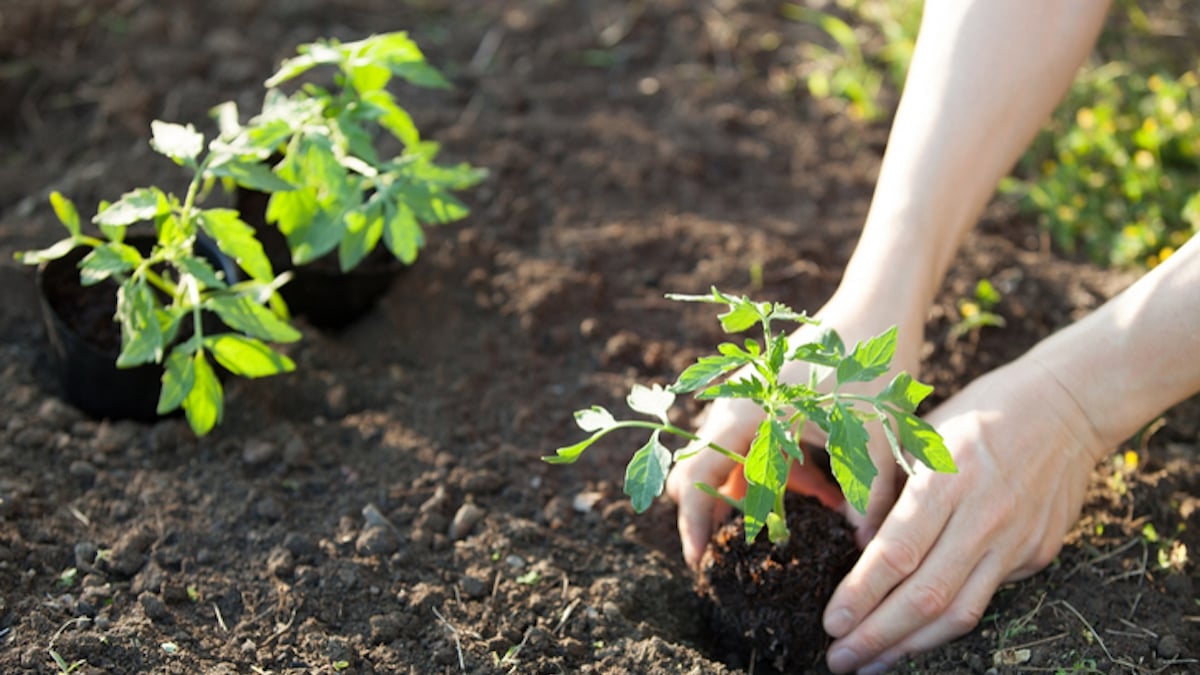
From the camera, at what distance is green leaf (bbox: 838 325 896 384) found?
1755 millimetres

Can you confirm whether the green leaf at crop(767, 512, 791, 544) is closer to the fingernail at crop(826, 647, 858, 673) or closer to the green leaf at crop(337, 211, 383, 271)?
the fingernail at crop(826, 647, 858, 673)

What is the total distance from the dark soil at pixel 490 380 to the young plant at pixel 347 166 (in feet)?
1.48

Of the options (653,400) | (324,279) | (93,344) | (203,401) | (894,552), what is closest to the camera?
(653,400)

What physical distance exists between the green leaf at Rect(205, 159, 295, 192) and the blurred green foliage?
1.97 metres

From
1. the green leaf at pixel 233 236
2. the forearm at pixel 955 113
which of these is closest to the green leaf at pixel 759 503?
the forearm at pixel 955 113

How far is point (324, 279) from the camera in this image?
2625 millimetres

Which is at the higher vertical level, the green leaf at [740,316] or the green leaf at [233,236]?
the green leaf at [740,316]

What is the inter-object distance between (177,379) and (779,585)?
114 cm

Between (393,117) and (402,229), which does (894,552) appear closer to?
(402,229)

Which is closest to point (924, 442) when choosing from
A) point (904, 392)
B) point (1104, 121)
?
point (904, 392)

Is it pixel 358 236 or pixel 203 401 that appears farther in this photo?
pixel 358 236

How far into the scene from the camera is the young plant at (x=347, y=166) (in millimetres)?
2158

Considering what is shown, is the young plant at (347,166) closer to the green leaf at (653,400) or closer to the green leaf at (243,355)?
the green leaf at (243,355)

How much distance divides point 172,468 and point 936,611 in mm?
1486
